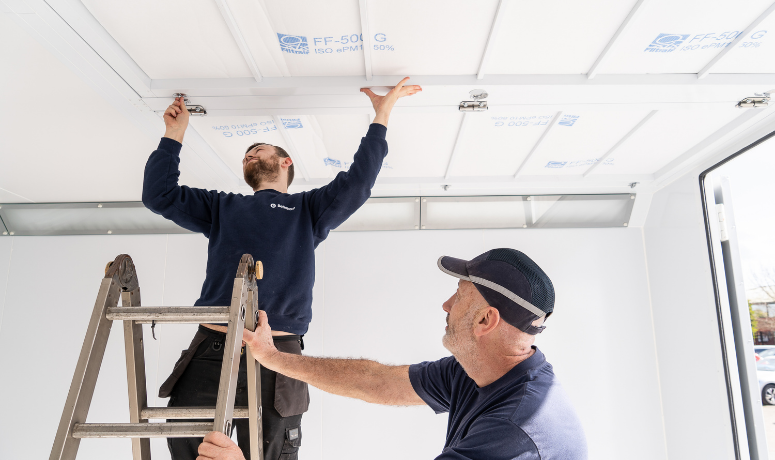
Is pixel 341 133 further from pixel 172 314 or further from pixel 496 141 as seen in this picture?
pixel 172 314

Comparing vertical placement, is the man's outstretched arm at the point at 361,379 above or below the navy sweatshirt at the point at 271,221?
below

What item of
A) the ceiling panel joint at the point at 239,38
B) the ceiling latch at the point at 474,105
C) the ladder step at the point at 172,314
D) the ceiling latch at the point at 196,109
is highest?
the ceiling panel joint at the point at 239,38

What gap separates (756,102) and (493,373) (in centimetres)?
206

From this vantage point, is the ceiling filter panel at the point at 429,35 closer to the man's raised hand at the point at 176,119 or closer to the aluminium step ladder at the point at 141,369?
the man's raised hand at the point at 176,119

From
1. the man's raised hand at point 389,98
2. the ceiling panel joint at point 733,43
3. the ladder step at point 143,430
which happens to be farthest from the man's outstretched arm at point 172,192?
the ceiling panel joint at point 733,43

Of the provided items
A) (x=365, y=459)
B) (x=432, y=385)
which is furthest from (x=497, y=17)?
(x=365, y=459)

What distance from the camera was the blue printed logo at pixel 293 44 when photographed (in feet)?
6.26

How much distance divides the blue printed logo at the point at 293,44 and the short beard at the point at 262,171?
0.50 meters

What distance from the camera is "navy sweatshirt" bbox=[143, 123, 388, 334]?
73.2 inches

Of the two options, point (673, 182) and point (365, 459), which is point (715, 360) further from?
point (365, 459)

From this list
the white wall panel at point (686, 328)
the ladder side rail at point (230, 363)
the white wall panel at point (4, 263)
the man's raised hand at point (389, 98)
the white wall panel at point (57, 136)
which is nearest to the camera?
the ladder side rail at point (230, 363)

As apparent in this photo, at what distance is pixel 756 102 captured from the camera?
93.5 inches

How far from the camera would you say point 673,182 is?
136 inches

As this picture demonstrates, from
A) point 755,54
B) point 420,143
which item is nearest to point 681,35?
point 755,54
